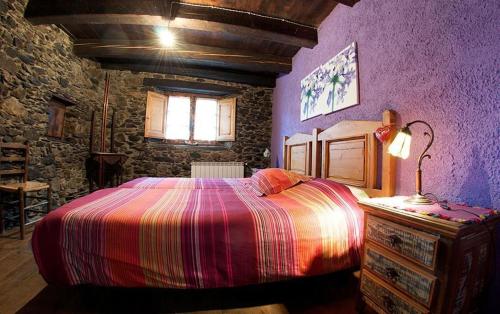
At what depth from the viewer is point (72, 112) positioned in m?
3.50

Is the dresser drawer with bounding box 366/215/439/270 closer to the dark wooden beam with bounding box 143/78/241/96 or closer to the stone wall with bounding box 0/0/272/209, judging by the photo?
the stone wall with bounding box 0/0/272/209

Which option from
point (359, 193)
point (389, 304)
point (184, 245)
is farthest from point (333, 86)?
point (184, 245)

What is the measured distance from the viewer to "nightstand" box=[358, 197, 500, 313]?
80cm

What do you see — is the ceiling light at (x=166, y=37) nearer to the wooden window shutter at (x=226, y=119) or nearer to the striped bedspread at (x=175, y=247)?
the wooden window shutter at (x=226, y=119)

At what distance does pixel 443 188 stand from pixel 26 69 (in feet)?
14.6

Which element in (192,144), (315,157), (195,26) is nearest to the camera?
(315,157)

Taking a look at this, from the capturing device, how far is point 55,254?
3.66 feet

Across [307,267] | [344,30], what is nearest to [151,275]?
[307,267]

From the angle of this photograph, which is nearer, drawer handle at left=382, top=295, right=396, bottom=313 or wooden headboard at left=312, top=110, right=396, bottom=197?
drawer handle at left=382, top=295, right=396, bottom=313

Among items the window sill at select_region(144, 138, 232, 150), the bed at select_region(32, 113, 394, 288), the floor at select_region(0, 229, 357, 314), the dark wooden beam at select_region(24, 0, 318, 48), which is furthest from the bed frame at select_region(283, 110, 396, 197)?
the window sill at select_region(144, 138, 232, 150)

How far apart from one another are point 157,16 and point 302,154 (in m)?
2.61

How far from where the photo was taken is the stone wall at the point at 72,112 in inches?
95.3

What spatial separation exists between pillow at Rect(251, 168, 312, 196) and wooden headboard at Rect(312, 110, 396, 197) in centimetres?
36

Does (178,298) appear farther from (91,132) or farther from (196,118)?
(91,132)
